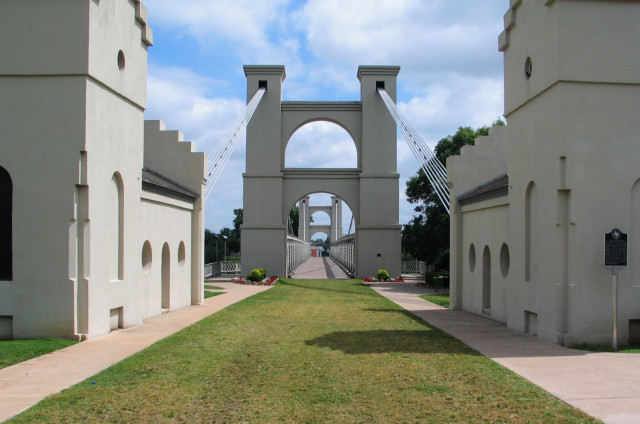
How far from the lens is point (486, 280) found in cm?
1508

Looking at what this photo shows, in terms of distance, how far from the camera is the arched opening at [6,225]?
9992 millimetres

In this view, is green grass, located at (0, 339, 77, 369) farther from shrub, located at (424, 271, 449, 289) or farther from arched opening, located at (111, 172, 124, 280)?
shrub, located at (424, 271, 449, 289)

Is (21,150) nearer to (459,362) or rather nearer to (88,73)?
(88,73)

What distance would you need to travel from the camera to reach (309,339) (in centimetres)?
1038

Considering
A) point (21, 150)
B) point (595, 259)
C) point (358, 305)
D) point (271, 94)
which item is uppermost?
point (271, 94)

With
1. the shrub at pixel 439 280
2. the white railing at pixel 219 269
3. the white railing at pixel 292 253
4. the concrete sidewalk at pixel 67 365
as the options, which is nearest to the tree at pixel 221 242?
the white railing at pixel 292 253

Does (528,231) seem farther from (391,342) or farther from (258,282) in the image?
(258,282)

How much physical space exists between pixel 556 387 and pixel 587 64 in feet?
18.1

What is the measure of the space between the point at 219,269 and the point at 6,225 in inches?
1118

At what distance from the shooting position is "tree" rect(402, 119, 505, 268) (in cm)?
3316

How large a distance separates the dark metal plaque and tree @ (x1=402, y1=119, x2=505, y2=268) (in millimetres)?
23050

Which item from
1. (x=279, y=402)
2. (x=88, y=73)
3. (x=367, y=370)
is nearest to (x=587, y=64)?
(x=367, y=370)

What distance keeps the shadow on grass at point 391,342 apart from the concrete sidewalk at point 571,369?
0.36 meters

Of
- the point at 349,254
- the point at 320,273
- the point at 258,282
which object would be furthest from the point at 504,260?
the point at 349,254
